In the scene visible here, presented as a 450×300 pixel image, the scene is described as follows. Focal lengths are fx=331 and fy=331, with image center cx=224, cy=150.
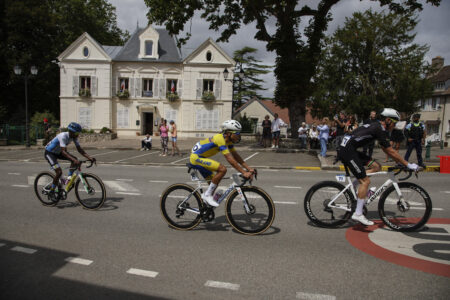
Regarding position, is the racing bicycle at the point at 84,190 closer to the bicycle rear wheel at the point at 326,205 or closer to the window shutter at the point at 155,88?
the bicycle rear wheel at the point at 326,205

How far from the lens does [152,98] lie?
111 feet

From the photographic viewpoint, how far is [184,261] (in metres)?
4.20

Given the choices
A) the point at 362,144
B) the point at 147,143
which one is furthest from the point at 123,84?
the point at 362,144

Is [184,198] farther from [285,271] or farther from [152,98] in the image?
[152,98]

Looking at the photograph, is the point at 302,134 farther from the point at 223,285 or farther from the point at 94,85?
the point at 94,85

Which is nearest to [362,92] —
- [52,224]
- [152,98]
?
[152,98]

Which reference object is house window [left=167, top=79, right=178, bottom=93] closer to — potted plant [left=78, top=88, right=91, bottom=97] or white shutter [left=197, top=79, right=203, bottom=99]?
white shutter [left=197, top=79, right=203, bottom=99]

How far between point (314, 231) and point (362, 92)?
30878 millimetres

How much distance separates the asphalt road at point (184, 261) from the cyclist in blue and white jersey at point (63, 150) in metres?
0.86

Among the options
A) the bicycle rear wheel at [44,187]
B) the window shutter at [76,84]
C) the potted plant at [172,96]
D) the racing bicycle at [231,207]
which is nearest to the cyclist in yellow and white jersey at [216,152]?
the racing bicycle at [231,207]

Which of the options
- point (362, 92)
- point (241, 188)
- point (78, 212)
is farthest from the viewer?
point (362, 92)

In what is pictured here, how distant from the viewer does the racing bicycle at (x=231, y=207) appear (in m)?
5.15

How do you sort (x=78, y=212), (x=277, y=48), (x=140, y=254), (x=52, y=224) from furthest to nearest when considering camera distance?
(x=277, y=48) < (x=78, y=212) < (x=52, y=224) < (x=140, y=254)

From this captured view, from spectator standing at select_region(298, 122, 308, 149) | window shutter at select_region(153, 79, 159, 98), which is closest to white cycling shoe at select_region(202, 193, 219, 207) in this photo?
spectator standing at select_region(298, 122, 308, 149)
